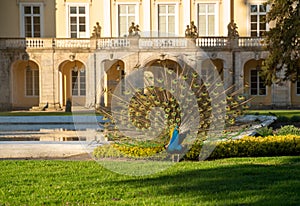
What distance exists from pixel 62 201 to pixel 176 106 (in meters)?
4.37

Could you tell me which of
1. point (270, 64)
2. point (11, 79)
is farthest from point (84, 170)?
point (11, 79)

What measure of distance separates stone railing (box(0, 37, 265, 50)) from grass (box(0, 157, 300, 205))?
19532 mm

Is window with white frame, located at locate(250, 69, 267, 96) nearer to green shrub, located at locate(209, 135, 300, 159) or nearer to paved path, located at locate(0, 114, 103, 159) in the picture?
paved path, located at locate(0, 114, 103, 159)

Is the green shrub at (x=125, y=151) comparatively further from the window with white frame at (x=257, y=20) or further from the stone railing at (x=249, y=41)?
the window with white frame at (x=257, y=20)

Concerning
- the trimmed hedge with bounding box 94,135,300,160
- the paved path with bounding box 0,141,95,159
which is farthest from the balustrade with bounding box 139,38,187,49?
the trimmed hedge with bounding box 94,135,300,160

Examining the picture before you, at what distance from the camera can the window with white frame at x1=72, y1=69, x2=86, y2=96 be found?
31125 millimetres

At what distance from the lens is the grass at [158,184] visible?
6.48m

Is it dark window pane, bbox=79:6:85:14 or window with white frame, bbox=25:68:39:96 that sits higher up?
dark window pane, bbox=79:6:85:14

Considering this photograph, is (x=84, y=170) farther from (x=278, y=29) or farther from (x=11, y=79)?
(x=11, y=79)

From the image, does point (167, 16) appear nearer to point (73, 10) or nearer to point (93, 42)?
point (93, 42)

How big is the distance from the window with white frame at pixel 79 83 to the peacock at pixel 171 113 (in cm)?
2065

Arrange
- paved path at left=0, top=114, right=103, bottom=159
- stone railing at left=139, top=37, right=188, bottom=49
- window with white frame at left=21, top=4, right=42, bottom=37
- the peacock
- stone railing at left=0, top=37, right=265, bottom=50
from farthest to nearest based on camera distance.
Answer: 1. window with white frame at left=21, top=4, right=42, bottom=37
2. stone railing at left=0, top=37, right=265, bottom=50
3. stone railing at left=139, top=37, right=188, bottom=49
4. paved path at left=0, top=114, right=103, bottom=159
5. the peacock

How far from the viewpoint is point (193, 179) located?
780cm

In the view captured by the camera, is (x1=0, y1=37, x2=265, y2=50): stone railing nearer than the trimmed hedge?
No
